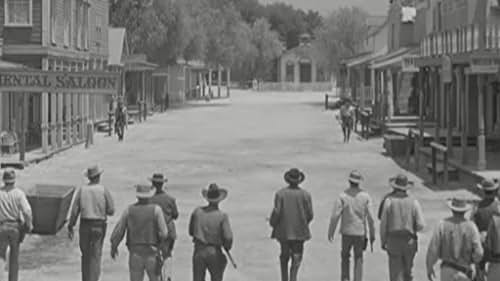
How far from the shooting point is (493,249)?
9969 mm

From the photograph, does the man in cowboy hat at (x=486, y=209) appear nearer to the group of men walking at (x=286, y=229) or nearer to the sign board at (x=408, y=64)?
the group of men walking at (x=286, y=229)

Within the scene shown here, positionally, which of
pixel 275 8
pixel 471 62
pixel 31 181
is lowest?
pixel 31 181

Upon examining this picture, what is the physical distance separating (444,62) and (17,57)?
1511 centimetres

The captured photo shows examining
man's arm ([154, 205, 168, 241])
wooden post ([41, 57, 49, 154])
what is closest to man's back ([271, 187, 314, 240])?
man's arm ([154, 205, 168, 241])

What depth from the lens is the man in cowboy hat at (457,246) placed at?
9.68 meters

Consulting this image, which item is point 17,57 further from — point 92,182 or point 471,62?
point 92,182

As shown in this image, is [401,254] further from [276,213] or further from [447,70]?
[447,70]

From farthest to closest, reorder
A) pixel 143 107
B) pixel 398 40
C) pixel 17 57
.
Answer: pixel 143 107, pixel 398 40, pixel 17 57

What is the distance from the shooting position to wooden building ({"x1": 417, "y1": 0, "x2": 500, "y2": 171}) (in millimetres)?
24141

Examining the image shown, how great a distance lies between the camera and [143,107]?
54875 millimetres

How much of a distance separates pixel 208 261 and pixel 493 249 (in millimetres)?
3104

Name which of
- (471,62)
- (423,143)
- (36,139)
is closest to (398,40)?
(423,143)

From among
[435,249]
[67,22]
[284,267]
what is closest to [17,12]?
[67,22]

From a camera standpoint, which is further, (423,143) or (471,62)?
(423,143)
